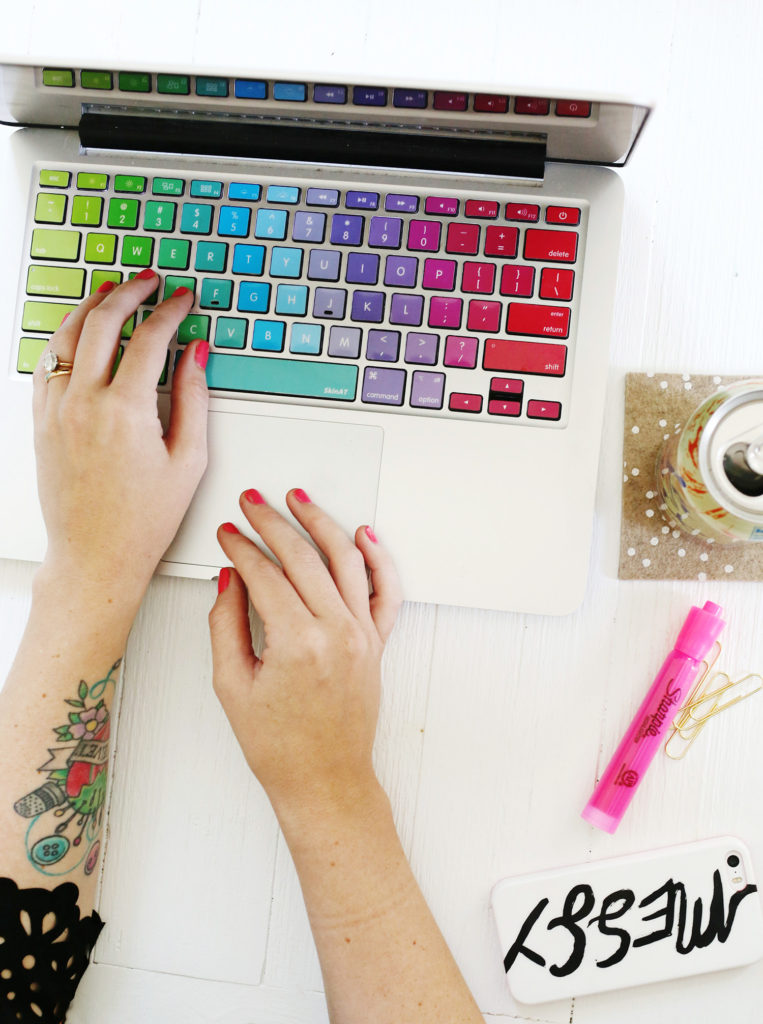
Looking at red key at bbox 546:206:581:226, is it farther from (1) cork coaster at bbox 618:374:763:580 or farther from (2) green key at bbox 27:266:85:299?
(2) green key at bbox 27:266:85:299

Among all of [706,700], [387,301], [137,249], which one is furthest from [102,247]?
[706,700]

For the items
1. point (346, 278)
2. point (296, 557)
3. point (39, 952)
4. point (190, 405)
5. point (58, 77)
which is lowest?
point (39, 952)

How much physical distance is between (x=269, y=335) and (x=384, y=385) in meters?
0.10

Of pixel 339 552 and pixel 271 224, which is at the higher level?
pixel 271 224

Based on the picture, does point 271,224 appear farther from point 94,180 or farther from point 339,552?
point 339,552

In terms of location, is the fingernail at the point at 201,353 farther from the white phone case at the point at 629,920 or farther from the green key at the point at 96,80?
the white phone case at the point at 629,920

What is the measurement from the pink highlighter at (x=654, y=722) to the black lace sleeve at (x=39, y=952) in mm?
417

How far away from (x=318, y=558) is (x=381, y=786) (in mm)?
194

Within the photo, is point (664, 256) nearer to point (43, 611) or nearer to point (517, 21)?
point (517, 21)

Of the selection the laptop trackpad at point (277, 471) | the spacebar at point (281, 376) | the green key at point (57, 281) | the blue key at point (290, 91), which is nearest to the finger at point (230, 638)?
the laptop trackpad at point (277, 471)

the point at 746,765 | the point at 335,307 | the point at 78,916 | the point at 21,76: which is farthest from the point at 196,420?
the point at 746,765

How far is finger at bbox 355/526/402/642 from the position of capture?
579mm

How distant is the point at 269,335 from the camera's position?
0.58m

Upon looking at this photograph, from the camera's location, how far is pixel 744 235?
631 mm
